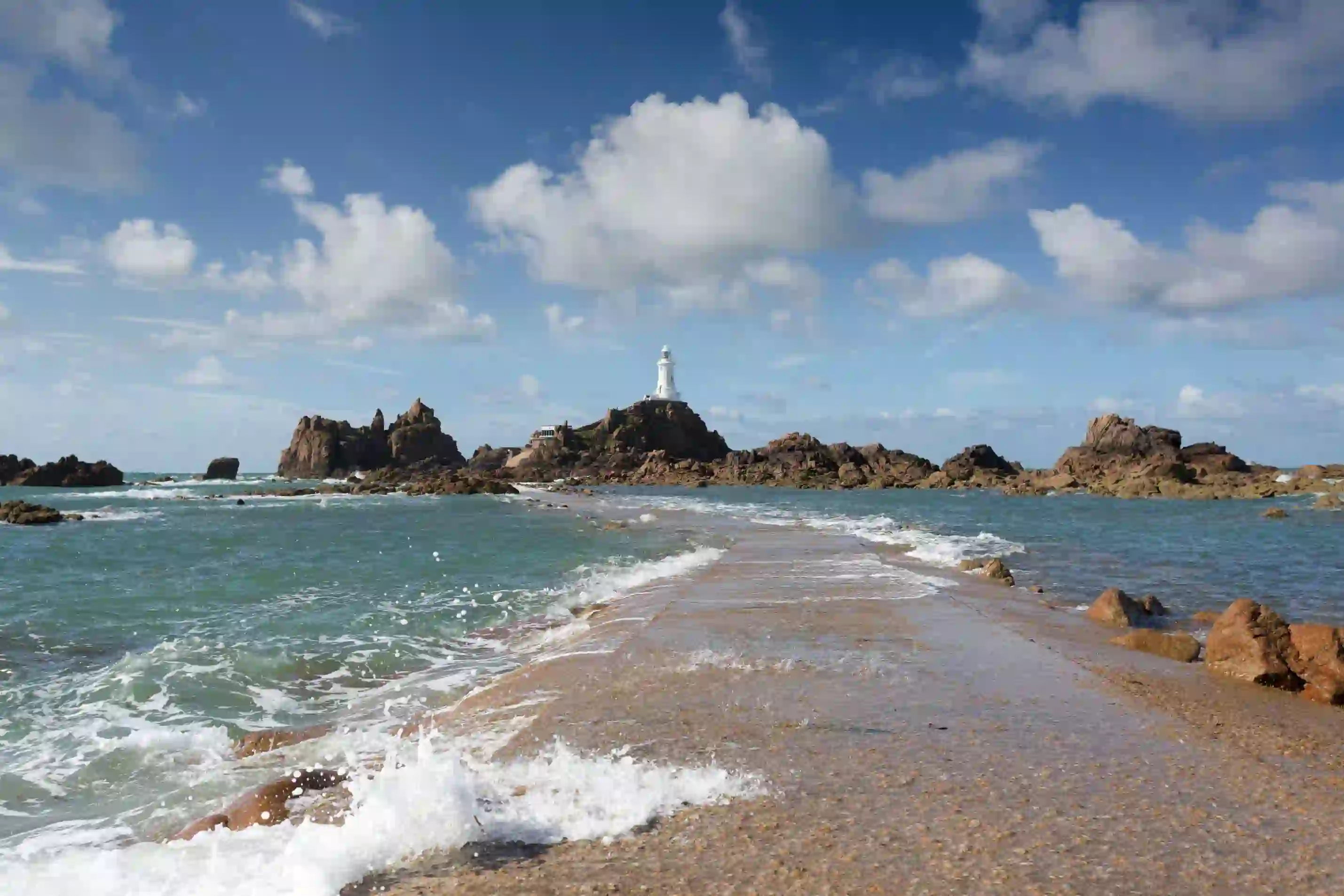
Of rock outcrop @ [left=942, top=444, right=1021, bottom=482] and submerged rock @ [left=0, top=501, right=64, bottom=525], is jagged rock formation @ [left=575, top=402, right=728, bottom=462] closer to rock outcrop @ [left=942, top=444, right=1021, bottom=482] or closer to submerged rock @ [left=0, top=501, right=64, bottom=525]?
rock outcrop @ [left=942, top=444, right=1021, bottom=482]

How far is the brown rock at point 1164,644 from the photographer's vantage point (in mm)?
11000

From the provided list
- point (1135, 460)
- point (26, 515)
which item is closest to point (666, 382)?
point (1135, 460)

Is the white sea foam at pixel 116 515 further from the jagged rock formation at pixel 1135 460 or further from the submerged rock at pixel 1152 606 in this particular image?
the jagged rock formation at pixel 1135 460

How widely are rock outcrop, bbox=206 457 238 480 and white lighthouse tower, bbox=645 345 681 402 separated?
79.5 meters

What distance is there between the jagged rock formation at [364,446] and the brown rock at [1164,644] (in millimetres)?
134118

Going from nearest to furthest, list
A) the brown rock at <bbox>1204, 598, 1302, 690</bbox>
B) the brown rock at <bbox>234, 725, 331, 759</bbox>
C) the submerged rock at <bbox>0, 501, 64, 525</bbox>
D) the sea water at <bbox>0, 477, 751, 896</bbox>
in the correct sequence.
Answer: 1. the sea water at <bbox>0, 477, 751, 896</bbox>
2. the brown rock at <bbox>234, 725, 331, 759</bbox>
3. the brown rock at <bbox>1204, 598, 1302, 690</bbox>
4. the submerged rock at <bbox>0, 501, 64, 525</bbox>

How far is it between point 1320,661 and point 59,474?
134133mm

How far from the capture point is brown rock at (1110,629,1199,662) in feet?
36.1

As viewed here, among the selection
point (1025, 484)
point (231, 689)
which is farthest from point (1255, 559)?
point (1025, 484)

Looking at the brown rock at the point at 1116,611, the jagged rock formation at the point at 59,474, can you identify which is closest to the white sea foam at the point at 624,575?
the brown rock at the point at 1116,611

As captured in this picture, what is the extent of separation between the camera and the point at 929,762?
20.5 feet

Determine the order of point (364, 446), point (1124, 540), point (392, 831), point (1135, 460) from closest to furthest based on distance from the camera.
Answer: point (392, 831)
point (1124, 540)
point (1135, 460)
point (364, 446)

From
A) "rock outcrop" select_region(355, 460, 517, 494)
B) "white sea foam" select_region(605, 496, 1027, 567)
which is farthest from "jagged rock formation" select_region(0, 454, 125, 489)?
"white sea foam" select_region(605, 496, 1027, 567)

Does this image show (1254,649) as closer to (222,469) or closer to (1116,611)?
(1116,611)
